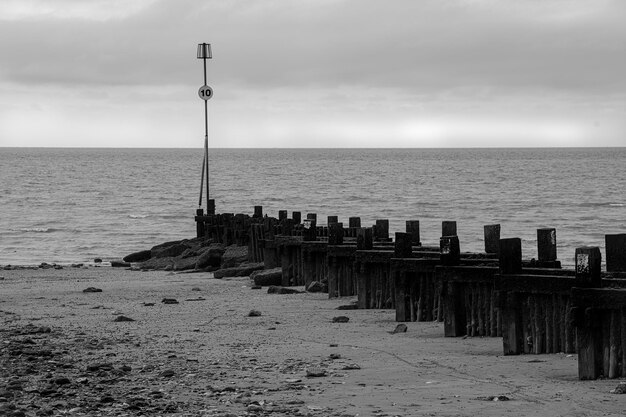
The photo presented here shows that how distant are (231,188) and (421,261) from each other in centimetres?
8718

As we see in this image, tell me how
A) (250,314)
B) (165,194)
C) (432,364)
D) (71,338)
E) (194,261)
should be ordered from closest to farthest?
(432,364) → (71,338) → (250,314) → (194,261) → (165,194)

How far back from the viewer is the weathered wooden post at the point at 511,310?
40.9ft

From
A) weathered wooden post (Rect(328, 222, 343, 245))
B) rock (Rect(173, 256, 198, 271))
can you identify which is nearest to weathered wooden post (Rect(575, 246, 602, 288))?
weathered wooden post (Rect(328, 222, 343, 245))

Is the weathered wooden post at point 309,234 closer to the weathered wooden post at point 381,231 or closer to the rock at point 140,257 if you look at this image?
the weathered wooden post at point 381,231

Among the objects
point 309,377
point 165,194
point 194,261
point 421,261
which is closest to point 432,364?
point 309,377

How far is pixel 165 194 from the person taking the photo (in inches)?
3511

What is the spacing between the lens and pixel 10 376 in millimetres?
11758

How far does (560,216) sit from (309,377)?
157 ft

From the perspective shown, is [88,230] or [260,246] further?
[88,230]

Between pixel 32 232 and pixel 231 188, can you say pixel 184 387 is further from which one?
pixel 231 188

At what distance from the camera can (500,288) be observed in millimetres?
12609

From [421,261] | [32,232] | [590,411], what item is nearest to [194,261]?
[421,261]

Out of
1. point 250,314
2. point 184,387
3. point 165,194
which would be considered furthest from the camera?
point 165,194

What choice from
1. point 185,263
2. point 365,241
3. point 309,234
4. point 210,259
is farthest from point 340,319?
point 185,263
